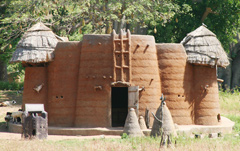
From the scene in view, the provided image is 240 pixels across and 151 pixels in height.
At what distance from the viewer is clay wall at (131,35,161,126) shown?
49.2ft

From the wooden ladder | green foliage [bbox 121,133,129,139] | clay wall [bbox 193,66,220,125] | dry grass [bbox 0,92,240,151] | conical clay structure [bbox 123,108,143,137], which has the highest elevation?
the wooden ladder

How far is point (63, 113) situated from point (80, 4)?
8.17m

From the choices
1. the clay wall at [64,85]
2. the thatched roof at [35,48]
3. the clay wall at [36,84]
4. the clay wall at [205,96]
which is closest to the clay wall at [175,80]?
the clay wall at [205,96]

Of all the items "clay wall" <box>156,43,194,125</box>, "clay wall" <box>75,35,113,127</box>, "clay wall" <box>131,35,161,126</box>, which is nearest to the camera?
"clay wall" <box>75,35,113,127</box>

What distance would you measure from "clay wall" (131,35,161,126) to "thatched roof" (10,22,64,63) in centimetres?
324

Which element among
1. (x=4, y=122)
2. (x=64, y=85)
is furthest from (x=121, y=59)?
(x=4, y=122)

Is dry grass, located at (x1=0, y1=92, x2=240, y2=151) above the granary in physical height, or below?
below

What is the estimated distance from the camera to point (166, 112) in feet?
42.6

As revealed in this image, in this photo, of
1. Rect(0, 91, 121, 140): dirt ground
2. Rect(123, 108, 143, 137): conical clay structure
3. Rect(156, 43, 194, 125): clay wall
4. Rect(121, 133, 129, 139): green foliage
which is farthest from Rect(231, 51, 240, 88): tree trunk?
Rect(121, 133, 129, 139): green foliage

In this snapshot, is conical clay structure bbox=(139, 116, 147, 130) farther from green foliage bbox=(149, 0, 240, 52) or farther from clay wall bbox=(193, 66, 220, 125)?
green foliage bbox=(149, 0, 240, 52)

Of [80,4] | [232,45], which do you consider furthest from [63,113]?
[232,45]

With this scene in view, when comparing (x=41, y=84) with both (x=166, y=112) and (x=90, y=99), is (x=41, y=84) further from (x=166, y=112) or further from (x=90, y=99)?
(x=166, y=112)

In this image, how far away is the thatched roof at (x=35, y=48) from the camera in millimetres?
15531

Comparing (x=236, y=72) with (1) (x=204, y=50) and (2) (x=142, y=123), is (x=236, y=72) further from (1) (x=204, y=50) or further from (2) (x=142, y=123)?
(2) (x=142, y=123)
